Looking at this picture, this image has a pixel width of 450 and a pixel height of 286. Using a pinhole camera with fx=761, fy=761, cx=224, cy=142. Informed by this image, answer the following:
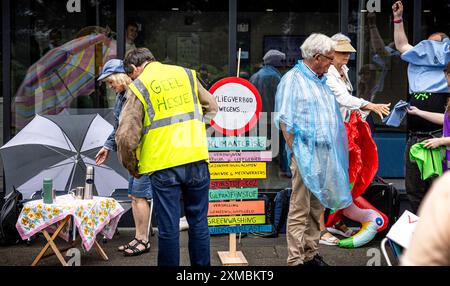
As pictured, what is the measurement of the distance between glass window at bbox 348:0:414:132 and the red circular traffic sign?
2337mm

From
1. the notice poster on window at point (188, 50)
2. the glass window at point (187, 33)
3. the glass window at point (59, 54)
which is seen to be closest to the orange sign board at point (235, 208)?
the glass window at point (187, 33)

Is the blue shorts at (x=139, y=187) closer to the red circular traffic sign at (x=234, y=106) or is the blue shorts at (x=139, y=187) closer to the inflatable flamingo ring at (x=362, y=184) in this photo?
the red circular traffic sign at (x=234, y=106)

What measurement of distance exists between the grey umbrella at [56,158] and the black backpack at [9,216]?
0.09 m

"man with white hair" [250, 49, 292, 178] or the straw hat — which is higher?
the straw hat

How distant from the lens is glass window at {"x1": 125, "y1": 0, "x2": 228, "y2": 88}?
8.25 metres

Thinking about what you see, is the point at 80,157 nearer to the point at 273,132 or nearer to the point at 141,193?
the point at 141,193

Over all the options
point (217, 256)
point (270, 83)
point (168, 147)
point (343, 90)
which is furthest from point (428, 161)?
point (270, 83)

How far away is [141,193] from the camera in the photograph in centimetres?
664

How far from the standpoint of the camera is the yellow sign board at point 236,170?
6273mm

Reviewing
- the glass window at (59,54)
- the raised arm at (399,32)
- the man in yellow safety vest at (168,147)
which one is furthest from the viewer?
the glass window at (59,54)

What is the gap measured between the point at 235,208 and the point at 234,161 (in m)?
0.39

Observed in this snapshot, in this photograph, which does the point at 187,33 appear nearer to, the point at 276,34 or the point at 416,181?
the point at 276,34

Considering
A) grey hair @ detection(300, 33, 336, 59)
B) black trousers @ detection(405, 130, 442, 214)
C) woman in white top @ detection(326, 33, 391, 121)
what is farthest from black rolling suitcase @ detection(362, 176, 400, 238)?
grey hair @ detection(300, 33, 336, 59)

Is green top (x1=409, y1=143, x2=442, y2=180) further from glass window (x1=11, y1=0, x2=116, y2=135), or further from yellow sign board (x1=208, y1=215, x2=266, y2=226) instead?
glass window (x1=11, y1=0, x2=116, y2=135)
